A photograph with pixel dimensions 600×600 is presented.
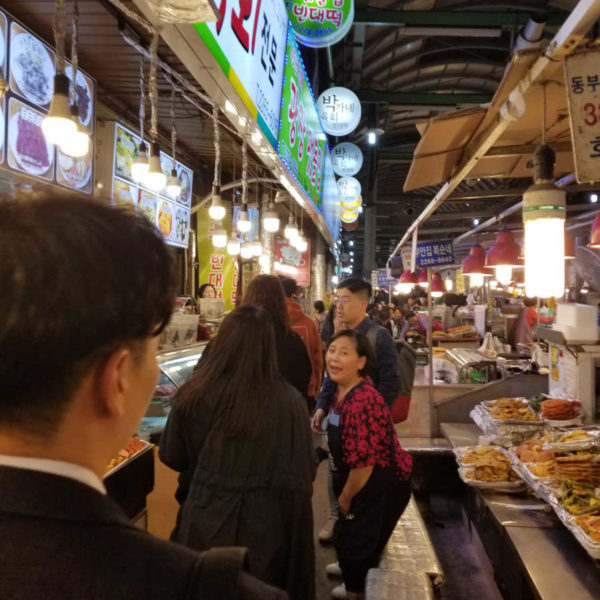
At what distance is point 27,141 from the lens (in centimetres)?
461

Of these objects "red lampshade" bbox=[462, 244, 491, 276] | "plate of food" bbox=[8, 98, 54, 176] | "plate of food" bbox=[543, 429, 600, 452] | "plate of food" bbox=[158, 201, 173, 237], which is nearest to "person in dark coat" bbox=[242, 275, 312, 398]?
"plate of food" bbox=[543, 429, 600, 452]

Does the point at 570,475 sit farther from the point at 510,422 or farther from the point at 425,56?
the point at 425,56

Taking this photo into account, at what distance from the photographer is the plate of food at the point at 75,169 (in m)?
5.17

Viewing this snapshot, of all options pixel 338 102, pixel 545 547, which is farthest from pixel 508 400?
pixel 338 102

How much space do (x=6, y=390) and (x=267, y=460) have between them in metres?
1.80

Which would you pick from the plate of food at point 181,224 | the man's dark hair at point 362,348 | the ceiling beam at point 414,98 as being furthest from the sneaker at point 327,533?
the ceiling beam at point 414,98

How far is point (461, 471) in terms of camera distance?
4.11 m

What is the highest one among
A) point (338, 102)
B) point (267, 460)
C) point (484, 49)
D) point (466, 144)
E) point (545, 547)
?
point (484, 49)

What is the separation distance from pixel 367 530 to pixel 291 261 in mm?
11351

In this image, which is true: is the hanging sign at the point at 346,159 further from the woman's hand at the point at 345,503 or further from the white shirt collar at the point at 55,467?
the white shirt collar at the point at 55,467

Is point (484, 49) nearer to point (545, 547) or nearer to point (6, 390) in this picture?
point (545, 547)

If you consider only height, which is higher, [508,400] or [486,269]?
[486,269]

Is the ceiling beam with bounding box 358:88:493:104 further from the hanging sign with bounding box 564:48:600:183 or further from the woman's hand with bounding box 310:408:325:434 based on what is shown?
the hanging sign with bounding box 564:48:600:183

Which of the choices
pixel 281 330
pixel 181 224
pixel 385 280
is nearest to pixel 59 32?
pixel 281 330
